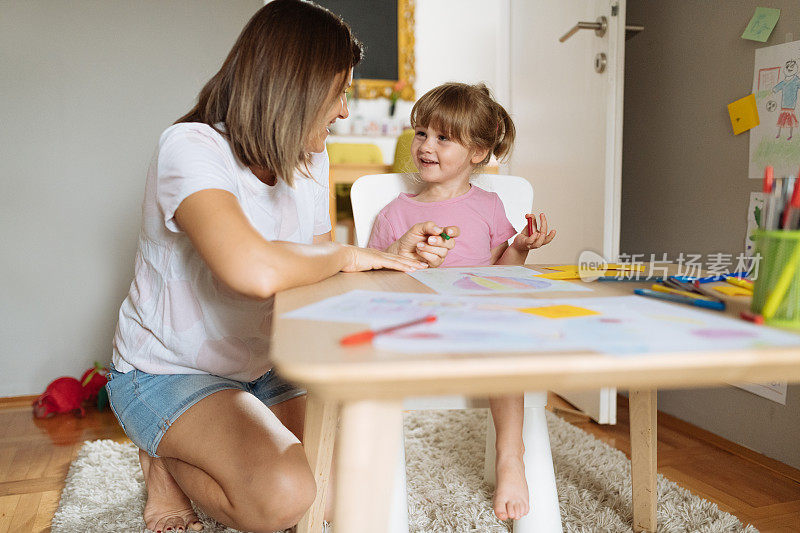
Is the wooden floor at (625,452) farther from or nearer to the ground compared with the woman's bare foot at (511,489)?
nearer to the ground

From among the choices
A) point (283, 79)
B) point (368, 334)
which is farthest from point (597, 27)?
point (368, 334)

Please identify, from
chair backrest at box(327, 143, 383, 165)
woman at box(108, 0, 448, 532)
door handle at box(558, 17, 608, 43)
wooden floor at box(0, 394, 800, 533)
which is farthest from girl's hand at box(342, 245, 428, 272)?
chair backrest at box(327, 143, 383, 165)

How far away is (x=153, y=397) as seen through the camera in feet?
3.38

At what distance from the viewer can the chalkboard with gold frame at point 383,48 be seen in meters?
3.94

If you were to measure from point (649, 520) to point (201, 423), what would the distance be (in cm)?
82

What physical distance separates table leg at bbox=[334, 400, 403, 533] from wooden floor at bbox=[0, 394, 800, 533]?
1069 millimetres

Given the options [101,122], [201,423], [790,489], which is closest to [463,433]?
[790,489]

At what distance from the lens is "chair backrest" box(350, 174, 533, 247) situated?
139 cm

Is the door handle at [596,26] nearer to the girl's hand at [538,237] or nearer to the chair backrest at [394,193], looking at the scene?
the chair backrest at [394,193]

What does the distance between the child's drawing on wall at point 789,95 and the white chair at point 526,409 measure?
2.08 feet

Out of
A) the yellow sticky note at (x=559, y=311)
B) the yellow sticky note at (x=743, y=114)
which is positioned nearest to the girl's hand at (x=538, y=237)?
the yellow sticky note at (x=559, y=311)

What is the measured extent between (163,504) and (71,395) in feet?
3.30

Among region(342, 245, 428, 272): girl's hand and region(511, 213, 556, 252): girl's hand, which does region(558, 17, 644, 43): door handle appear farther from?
region(342, 245, 428, 272): girl's hand

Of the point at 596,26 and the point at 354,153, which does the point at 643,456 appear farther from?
the point at 354,153
